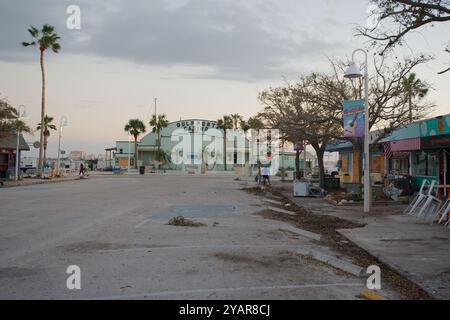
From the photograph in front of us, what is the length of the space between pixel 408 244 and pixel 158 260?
5.62 m

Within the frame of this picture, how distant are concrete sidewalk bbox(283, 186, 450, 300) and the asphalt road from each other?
1057mm

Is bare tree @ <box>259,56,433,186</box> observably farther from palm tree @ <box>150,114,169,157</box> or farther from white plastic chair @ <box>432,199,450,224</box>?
palm tree @ <box>150,114,169,157</box>

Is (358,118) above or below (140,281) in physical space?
above

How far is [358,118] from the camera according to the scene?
1734 centimetres

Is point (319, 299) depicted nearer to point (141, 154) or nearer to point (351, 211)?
point (351, 211)

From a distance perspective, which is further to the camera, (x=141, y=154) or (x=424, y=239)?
(x=141, y=154)

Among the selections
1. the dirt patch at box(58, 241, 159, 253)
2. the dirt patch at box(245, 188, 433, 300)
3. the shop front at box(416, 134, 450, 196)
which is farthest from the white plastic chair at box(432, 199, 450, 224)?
the dirt patch at box(58, 241, 159, 253)

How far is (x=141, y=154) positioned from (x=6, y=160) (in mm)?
52745

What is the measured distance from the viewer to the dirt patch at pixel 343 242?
22.9 feet

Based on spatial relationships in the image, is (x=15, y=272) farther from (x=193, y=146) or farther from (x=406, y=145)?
(x=193, y=146)

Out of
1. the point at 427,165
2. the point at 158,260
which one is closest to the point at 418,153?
the point at 427,165

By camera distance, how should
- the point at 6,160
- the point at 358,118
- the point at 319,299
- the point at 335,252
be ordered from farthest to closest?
the point at 6,160
the point at 358,118
the point at 335,252
the point at 319,299

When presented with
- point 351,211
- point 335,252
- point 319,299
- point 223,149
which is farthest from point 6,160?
point 223,149

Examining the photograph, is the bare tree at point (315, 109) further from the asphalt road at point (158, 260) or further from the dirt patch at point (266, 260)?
the dirt patch at point (266, 260)
